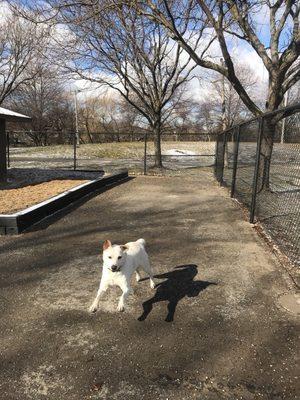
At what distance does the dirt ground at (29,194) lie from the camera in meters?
7.91

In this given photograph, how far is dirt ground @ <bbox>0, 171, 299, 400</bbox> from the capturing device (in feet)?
9.04

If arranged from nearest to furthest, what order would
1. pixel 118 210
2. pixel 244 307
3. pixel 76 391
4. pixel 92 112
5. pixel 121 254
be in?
pixel 76 391, pixel 121 254, pixel 244 307, pixel 118 210, pixel 92 112

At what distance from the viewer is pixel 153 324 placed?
3.57 meters

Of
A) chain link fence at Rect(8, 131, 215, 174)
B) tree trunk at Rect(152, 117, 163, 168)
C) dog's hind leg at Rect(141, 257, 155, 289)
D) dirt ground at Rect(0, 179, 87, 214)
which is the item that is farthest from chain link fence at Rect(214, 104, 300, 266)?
chain link fence at Rect(8, 131, 215, 174)

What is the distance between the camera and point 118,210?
8797mm

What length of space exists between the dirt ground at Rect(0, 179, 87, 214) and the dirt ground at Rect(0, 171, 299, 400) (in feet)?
5.15

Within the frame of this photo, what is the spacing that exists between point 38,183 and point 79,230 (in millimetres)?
5185

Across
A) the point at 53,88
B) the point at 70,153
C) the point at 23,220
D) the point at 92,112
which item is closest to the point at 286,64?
the point at 23,220

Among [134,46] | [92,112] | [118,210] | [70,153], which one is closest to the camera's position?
[118,210]

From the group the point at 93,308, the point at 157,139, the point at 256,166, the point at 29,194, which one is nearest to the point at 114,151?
the point at 157,139

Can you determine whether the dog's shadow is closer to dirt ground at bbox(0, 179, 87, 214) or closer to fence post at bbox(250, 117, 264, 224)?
fence post at bbox(250, 117, 264, 224)

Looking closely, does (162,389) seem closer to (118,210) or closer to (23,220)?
(23,220)

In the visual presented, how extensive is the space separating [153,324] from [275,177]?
16.7 ft

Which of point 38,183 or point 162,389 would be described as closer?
point 162,389
